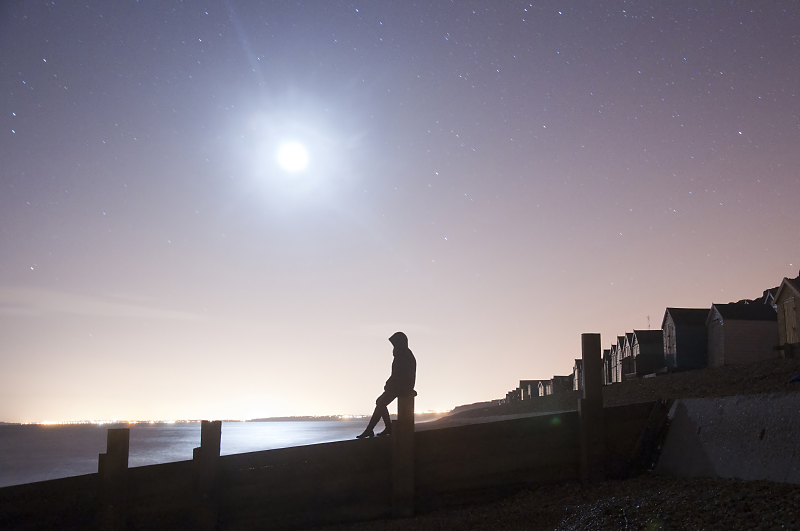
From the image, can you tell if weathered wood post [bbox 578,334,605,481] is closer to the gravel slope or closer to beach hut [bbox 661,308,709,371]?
the gravel slope

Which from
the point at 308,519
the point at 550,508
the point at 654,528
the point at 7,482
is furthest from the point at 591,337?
the point at 7,482

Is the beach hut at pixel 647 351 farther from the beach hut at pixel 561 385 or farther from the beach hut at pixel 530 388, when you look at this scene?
the beach hut at pixel 530 388

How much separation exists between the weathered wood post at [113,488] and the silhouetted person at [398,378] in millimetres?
3817

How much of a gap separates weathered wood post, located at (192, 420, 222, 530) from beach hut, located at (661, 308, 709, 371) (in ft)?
125

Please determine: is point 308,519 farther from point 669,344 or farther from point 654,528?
point 669,344

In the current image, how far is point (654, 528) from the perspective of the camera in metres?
7.03

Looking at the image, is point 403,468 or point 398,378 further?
point 398,378

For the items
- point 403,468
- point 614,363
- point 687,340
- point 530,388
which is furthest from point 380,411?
point 530,388

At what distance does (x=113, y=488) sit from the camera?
27.4ft

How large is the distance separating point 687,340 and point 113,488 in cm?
3943

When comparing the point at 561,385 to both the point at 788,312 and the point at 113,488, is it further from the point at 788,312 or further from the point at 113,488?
the point at 113,488

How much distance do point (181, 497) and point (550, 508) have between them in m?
5.49

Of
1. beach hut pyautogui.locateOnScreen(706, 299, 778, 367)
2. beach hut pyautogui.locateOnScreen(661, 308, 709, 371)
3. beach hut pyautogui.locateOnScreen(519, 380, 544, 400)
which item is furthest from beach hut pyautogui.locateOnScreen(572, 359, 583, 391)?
beach hut pyautogui.locateOnScreen(706, 299, 778, 367)

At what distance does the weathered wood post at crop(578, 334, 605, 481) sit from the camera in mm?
10094
